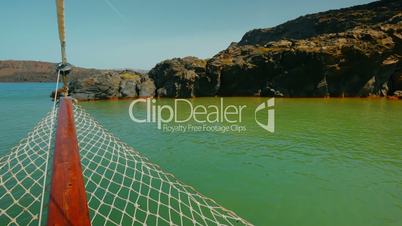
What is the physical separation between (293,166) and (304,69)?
26171mm

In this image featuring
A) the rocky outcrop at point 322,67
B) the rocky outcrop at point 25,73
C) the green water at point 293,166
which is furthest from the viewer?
the rocky outcrop at point 25,73

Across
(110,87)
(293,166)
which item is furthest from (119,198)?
(110,87)

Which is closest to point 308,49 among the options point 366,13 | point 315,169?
point 315,169

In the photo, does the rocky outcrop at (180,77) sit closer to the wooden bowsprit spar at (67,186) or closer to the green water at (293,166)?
the green water at (293,166)

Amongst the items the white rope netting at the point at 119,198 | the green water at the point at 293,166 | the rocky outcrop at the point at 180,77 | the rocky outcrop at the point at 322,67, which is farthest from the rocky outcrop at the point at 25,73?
the white rope netting at the point at 119,198

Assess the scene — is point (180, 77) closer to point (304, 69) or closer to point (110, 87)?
point (110, 87)

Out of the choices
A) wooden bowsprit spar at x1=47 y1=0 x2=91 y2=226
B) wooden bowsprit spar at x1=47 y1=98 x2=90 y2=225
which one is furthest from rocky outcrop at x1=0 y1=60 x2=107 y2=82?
wooden bowsprit spar at x1=47 y1=98 x2=90 y2=225

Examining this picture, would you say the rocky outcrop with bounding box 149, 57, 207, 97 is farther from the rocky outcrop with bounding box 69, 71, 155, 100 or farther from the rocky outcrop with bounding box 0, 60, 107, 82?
the rocky outcrop with bounding box 0, 60, 107, 82

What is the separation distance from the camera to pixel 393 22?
121 ft

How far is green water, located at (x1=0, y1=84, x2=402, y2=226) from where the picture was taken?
21.7 feet

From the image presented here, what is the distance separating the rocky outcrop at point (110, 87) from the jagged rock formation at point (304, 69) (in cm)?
204

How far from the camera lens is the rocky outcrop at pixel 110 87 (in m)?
34.2

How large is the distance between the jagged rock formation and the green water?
1565 cm

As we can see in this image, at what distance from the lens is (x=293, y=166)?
31.6ft
